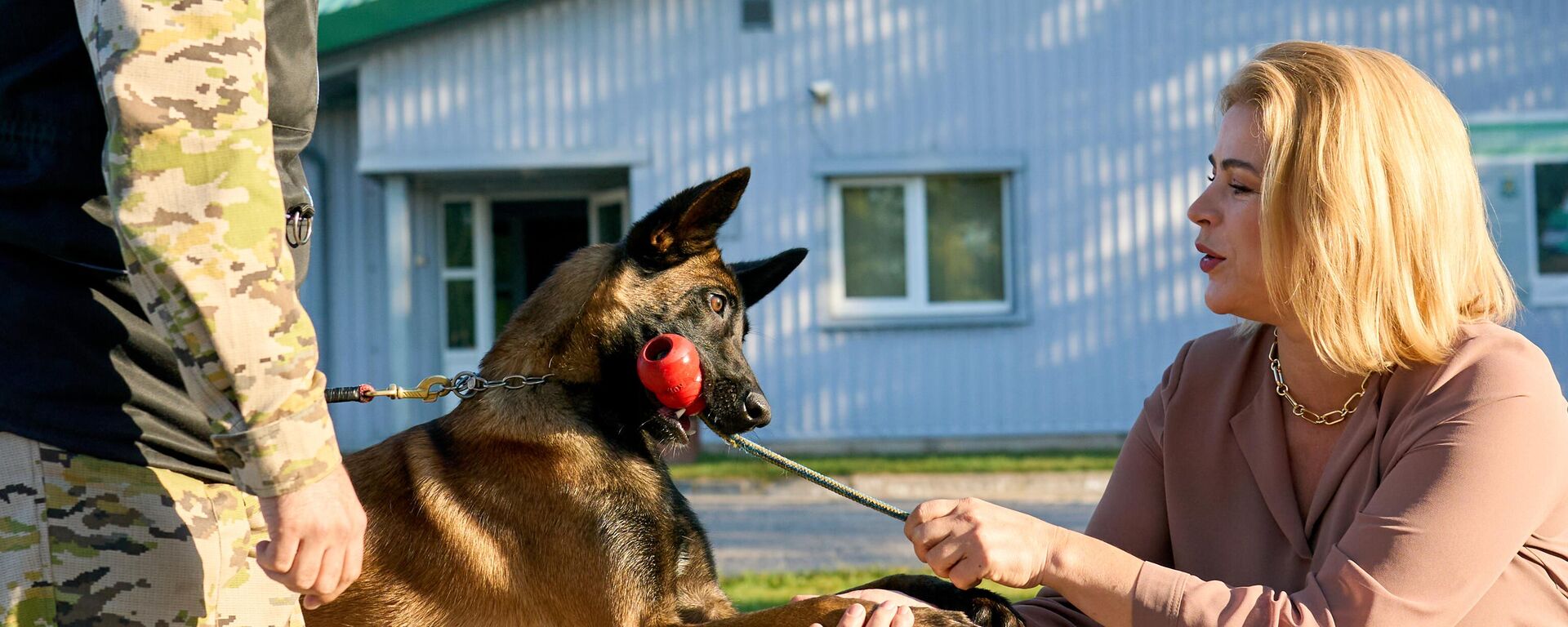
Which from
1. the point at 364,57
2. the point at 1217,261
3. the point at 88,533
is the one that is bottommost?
the point at 88,533

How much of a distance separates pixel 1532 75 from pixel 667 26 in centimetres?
870

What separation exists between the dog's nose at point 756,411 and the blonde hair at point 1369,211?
1.12 metres

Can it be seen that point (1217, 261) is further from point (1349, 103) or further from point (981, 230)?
point (981, 230)

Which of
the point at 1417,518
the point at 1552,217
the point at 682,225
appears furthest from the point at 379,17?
the point at 1552,217

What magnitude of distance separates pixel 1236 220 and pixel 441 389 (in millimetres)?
1606

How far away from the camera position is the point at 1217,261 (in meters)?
2.43

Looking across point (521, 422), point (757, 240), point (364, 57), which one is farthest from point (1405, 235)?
point (364, 57)

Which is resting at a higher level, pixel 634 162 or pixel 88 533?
pixel 634 162

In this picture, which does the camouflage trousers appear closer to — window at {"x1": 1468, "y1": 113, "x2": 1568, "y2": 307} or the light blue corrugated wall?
the light blue corrugated wall

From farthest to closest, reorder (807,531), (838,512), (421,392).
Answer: (838,512) → (807,531) → (421,392)

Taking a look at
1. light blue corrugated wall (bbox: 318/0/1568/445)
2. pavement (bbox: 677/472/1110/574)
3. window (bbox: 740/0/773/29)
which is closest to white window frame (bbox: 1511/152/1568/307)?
light blue corrugated wall (bbox: 318/0/1568/445)

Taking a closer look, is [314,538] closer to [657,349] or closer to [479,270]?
[657,349]

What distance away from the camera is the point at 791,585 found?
5.74 metres

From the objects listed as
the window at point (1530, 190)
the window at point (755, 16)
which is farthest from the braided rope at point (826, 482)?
the window at point (1530, 190)
